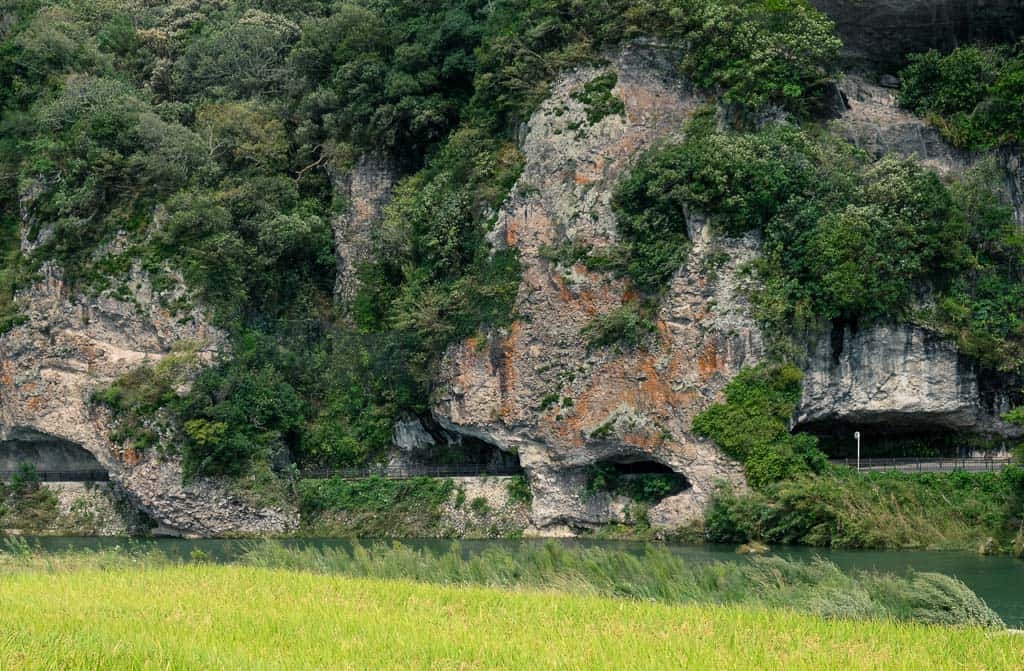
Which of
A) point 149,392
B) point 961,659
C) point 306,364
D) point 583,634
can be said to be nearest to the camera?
point 961,659

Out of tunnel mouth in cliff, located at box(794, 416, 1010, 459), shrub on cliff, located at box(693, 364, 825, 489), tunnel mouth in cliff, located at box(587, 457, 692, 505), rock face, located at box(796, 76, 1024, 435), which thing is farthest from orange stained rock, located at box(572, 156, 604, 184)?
tunnel mouth in cliff, located at box(794, 416, 1010, 459)

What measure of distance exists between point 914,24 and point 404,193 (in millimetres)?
21104

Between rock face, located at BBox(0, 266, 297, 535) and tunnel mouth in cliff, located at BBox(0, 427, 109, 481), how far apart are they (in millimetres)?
379

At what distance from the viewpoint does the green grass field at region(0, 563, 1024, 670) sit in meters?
14.0

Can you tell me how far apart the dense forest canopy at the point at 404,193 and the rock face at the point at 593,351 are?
2.48 ft

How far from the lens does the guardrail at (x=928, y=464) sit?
1517 inches

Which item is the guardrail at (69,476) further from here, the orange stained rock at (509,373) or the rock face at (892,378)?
the rock face at (892,378)

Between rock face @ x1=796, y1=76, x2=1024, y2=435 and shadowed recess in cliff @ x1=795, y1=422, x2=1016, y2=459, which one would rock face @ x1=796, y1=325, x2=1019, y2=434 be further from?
shadowed recess in cliff @ x1=795, y1=422, x2=1016, y2=459

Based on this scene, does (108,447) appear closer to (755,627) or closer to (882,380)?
(882,380)

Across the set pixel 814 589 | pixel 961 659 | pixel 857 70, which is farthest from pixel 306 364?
pixel 961 659

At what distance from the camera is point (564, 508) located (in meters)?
41.4

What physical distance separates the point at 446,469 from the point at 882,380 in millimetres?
16583

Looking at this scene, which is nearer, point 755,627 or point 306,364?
point 755,627

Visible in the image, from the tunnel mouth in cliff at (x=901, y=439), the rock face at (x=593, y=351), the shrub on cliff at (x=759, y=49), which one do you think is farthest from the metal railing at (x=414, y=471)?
the shrub on cliff at (x=759, y=49)
